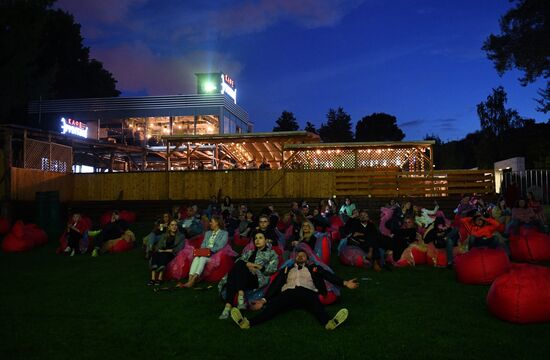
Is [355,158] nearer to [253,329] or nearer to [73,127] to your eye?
[253,329]

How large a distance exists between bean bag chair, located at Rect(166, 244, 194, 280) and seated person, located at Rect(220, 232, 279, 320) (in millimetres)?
2284

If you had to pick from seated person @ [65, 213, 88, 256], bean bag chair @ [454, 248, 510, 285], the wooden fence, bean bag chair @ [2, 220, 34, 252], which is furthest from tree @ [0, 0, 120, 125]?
bean bag chair @ [454, 248, 510, 285]

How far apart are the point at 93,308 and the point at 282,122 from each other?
65428 mm

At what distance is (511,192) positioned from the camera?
1598 cm

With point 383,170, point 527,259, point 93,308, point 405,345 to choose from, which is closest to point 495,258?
point 527,259

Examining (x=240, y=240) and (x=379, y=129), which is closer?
(x=240, y=240)

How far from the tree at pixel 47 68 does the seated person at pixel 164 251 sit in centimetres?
1964

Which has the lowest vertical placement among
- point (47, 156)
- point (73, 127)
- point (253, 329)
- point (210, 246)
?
point (253, 329)

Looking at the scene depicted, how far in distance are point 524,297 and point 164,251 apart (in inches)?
263

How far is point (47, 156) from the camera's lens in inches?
963

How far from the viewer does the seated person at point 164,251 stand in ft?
31.5

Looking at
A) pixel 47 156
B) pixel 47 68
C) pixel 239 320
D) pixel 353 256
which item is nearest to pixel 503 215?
pixel 353 256

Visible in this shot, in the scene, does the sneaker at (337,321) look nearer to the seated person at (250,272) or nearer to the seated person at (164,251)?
the seated person at (250,272)

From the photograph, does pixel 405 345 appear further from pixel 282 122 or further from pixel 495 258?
pixel 282 122
